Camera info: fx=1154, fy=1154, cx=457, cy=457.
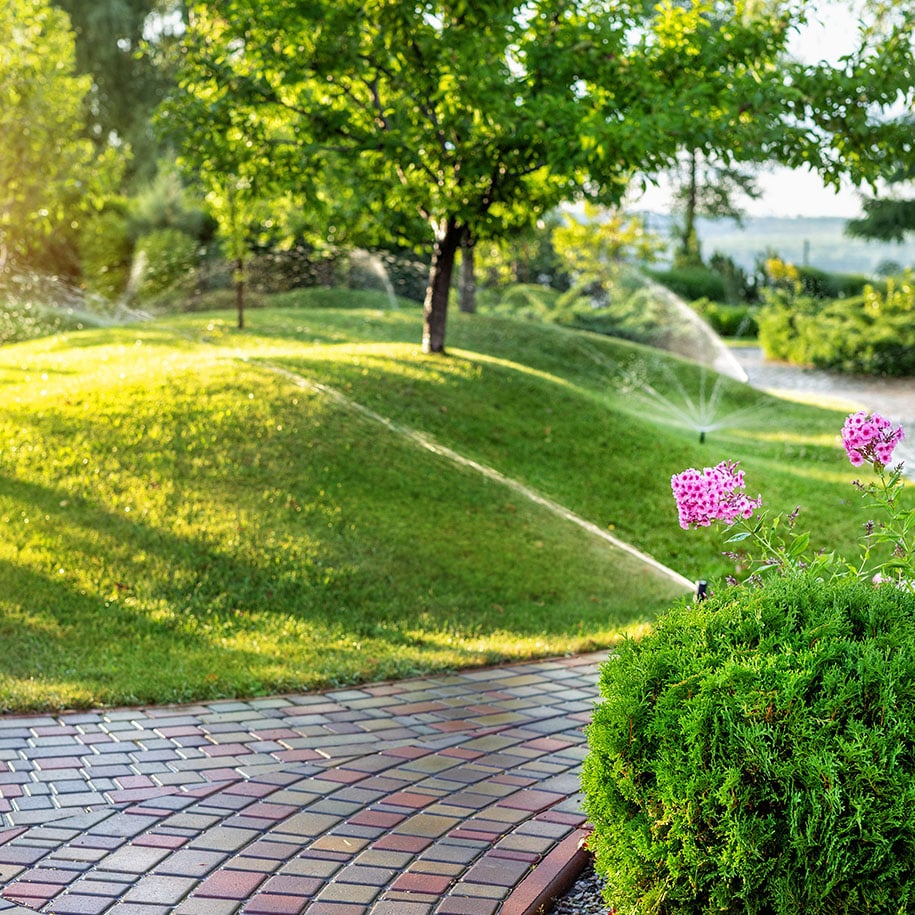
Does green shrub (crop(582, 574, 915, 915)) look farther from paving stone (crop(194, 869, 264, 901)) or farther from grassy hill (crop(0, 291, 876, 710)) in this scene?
grassy hill (crop(0, 291, 876, 710))

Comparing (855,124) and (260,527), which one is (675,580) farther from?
(855,124)

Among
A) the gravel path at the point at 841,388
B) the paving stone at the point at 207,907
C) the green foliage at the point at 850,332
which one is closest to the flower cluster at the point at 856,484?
the paving stone at the point at 207,907

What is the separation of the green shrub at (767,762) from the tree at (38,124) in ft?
41.6

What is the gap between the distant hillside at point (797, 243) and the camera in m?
35.6

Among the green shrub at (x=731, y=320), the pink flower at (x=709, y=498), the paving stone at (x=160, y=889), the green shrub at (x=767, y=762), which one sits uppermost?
the green shrub at (x=731, y=320)

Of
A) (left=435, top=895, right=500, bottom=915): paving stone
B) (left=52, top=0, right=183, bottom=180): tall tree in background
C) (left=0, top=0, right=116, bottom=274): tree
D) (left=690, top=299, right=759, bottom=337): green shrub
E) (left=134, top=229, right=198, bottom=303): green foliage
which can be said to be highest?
(left=52, top=0, right=183, bottom=180): tall tree in background

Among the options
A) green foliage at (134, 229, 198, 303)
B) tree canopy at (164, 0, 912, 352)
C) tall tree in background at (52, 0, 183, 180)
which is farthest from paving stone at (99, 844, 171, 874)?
tall tree in background at (52, 0, 183, 180)

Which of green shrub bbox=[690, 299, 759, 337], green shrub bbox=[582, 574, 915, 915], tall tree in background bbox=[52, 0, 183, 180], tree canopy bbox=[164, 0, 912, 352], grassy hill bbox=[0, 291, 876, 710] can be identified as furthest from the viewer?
tall tree in background bbox=[52, 0, 183, 180]

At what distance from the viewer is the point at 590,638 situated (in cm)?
673

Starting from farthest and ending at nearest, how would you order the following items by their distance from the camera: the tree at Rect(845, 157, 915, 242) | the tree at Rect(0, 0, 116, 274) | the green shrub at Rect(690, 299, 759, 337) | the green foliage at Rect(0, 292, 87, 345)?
the green shrub at Rect(690, 299, 759, 337) → the tree at Rect(845, 157, 915, 242) → the green foliage at Rect(0, 292, 87, 345) → the tree at Rect(0, 0, 116, 274)

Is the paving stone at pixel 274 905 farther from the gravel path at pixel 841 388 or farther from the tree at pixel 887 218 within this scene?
the tree at pixel 887 218

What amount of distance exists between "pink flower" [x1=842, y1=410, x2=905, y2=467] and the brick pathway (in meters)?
1.53

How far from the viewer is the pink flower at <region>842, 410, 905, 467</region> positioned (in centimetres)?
355

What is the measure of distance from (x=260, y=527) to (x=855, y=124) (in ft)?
22.5
